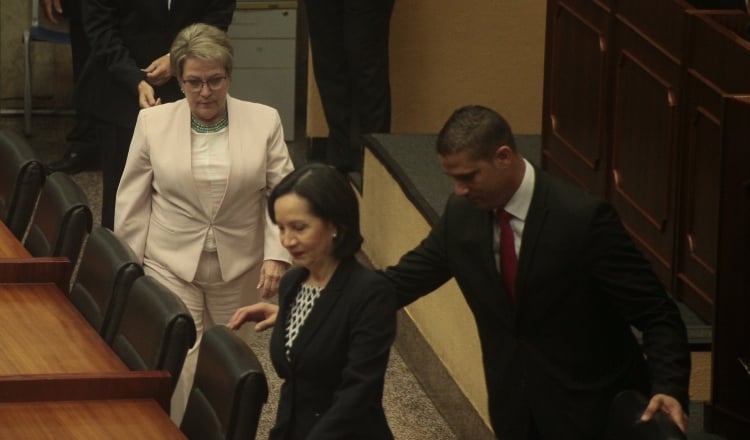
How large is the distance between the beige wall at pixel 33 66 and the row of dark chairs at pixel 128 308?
4.03m

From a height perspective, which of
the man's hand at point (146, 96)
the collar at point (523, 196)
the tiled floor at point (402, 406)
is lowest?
the tiled floor at point (402, 406)

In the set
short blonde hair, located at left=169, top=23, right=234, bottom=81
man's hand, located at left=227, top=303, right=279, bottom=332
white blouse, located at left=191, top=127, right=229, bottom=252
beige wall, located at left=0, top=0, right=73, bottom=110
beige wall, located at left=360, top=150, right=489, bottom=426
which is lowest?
beige wall, located at left=360, top=150, right=489, bottom=426

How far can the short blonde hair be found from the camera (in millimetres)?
4082

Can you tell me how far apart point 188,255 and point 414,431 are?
1.18 meters

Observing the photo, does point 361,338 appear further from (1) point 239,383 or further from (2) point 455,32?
(2) point 455,32

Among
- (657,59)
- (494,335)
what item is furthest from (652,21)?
(494,335)

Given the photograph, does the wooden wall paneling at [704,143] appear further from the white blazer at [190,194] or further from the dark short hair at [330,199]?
the dark short hair at [330,199]

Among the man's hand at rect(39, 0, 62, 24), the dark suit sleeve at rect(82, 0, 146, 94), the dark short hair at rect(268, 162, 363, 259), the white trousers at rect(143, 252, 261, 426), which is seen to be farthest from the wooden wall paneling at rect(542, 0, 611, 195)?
the man's hand at rect(39, 0, 62, 24)

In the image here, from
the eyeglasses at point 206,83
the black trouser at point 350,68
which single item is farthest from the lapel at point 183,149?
the black trouser at point 350,68

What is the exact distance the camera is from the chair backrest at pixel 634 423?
9.23ft

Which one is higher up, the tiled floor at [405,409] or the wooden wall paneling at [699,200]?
the wooden wall paneling at [699,200]

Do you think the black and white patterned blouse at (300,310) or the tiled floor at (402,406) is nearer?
the black and white patterned blouse at (300,310)

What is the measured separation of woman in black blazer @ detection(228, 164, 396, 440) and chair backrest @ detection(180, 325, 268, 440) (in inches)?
2.5

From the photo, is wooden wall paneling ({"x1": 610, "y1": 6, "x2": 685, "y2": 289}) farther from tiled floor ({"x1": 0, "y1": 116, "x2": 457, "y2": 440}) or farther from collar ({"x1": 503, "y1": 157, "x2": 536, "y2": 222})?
collar ({"x1": 503, "y1": 157, "x2": 536, "y2": 222})
